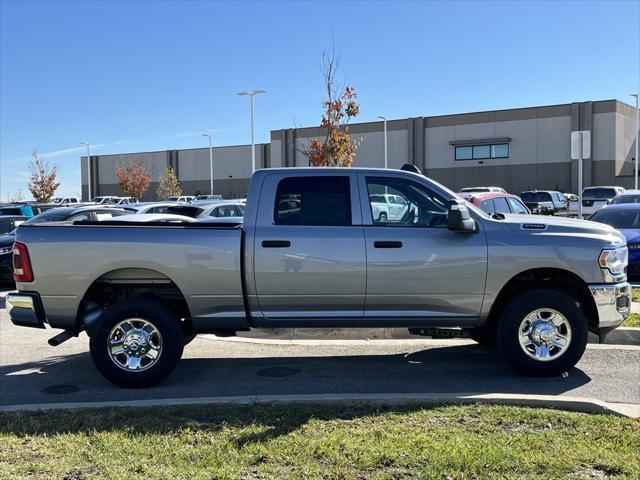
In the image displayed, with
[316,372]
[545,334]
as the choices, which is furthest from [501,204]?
[316,372]

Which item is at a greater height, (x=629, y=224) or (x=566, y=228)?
(x=566, y=228)

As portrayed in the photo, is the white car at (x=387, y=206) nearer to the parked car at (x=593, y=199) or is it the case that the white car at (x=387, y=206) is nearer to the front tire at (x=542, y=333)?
the front tire at (x=542, y=333)

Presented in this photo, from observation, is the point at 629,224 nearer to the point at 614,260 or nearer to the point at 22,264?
the point at 614,260

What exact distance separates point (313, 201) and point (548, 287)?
2.53 metres

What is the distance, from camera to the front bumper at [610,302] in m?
5.98

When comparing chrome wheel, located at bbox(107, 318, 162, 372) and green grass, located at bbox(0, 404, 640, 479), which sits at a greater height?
chrome wheel, located at bbox(107, 318, 162, 372)

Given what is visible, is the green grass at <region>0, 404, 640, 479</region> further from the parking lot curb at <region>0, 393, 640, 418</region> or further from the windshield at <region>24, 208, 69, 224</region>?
the windshield at <region>24, 208, 69, 224</region>

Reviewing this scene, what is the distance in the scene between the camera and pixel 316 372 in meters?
6.64

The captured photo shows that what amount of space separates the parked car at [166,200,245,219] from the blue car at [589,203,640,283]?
769cm

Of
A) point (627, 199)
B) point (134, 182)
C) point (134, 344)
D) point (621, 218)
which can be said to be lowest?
point (134, 344)

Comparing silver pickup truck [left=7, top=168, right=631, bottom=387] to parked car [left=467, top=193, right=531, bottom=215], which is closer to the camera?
silver pickup truck [left=7, top=168, right=631, bottom=387]

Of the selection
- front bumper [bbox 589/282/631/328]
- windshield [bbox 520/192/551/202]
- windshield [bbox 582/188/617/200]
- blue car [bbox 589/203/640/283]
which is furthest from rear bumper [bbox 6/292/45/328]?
windshield [bbox 520/192/551/202]

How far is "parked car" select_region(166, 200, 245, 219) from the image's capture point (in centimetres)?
1449

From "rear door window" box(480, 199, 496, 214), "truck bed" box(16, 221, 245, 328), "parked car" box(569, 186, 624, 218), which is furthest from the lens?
"parked car" box(569, 186, 624, 218)
